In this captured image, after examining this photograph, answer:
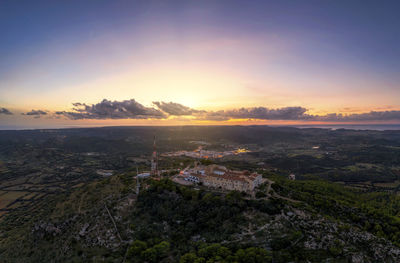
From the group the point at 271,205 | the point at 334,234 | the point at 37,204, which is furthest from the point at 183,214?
the point at 37,204

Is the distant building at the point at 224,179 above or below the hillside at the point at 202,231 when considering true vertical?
above

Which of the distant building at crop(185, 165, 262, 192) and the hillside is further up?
the distant building at crop(185, 165, 262, 192)

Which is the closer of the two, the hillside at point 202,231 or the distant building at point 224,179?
the hillside at point 202,231

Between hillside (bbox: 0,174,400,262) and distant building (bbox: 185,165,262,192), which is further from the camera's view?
distant building (bbox: 185,165,262,192)

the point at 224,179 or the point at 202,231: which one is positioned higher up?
the point at 224,179

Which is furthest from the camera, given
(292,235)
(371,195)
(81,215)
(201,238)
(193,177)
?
(371,195)

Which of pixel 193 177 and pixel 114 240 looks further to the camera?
pixel 193 177

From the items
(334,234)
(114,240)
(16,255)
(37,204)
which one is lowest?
(37,204)

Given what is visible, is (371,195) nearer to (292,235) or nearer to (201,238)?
(292,235)

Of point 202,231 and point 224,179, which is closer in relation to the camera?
point 202,231

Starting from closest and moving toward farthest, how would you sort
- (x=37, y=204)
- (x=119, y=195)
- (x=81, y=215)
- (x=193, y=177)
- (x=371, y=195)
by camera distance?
(x=81, y=215) → (x=119, y=195) → (x=193, y=177) → (x=371, y=195) → (x=37, y=204)

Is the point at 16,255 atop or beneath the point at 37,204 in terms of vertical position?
atop
